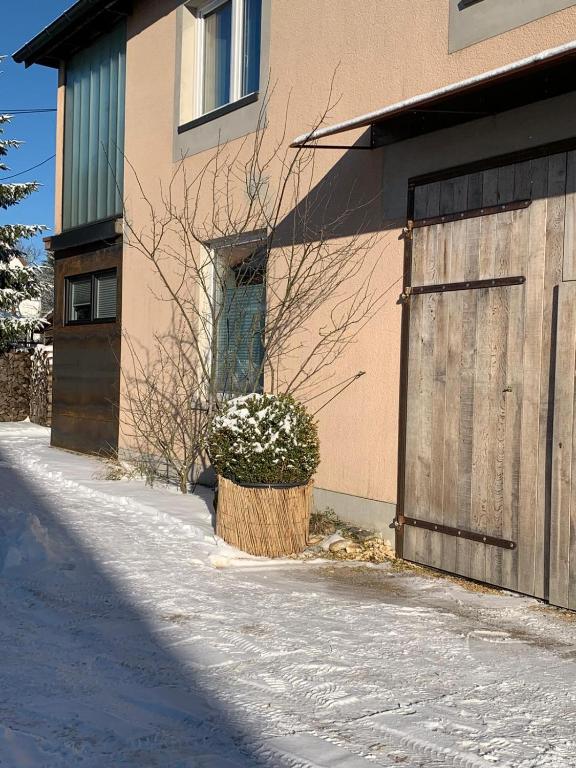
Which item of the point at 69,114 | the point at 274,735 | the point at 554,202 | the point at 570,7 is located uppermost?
the point at 69,114

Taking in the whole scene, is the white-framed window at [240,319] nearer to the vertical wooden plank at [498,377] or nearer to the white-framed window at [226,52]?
the white-framed window at [226,52]

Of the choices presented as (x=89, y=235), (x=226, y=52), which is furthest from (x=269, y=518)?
(x=89, y=235)

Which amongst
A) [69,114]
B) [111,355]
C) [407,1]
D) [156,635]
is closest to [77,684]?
[156,635]

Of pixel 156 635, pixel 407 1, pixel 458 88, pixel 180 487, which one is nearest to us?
pixel 156 635

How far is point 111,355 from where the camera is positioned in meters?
10.4

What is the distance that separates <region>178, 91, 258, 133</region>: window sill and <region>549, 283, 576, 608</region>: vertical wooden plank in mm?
4099

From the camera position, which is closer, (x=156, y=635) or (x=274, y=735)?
(x=274, y=735)

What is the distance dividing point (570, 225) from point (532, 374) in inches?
34.2

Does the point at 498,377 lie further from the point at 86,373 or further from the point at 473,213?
the point at 86,373

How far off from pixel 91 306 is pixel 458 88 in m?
7.28

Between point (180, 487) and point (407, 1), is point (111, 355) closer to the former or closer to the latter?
point (180, 487)

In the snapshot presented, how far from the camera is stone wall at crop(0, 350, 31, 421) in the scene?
1642 cm

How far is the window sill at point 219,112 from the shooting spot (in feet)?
25.8

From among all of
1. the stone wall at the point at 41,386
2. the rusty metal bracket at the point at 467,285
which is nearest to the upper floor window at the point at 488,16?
the rusty metal bracket at the point at 467,285
